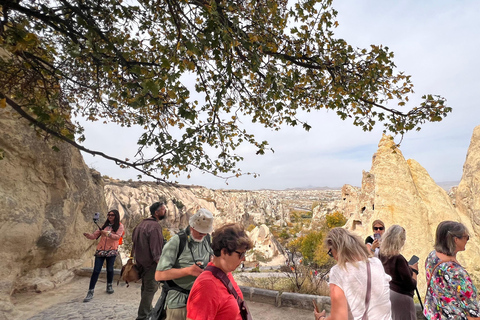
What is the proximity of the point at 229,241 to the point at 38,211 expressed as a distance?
603 centimetres

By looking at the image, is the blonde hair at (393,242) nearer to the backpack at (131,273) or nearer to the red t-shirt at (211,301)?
the red t-shirt at (211,301)

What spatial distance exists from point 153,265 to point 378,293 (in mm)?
3117

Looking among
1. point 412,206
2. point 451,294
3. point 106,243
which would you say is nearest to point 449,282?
point 451,294

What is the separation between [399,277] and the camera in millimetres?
3031

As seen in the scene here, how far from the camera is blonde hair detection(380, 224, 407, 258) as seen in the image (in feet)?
9.93

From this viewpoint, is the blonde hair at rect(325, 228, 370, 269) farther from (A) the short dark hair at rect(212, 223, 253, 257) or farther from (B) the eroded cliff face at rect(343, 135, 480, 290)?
(B) the eroded cliff face at rect(343, 135, 480, 290)

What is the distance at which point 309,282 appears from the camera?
6270mm

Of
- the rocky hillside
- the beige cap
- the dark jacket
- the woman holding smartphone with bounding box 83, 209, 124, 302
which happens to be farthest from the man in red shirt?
the rocky hillside

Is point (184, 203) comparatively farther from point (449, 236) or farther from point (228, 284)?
point (228, 284)

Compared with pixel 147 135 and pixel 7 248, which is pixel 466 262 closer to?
pixel 147 135

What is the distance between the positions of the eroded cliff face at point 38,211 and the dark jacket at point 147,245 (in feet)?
8.04

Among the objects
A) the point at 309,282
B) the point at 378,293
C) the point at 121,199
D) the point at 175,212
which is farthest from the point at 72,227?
the point at 175,212

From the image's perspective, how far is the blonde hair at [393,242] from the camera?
9.93 ft

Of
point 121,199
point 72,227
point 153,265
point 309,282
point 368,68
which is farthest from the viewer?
point 121,199
